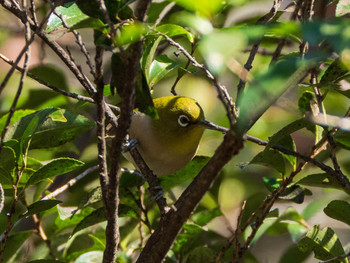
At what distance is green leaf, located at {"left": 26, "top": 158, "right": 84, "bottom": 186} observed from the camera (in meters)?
1.13

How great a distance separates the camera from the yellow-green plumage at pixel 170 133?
1.57 metres

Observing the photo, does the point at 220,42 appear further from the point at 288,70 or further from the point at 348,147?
the point at 348,147

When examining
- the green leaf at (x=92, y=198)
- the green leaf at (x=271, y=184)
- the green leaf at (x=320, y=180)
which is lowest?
the green leaf at (x=92, y=198)

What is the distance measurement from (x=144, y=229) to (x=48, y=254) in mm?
318

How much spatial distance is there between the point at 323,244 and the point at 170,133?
60 centimetres

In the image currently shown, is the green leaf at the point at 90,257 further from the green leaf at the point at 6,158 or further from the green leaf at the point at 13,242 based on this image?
the green leaf at the point at 6,158

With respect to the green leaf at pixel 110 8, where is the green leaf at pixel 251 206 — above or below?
below

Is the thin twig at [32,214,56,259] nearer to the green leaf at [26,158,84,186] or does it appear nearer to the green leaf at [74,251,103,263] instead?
the green leaf at [74,251,103,263]

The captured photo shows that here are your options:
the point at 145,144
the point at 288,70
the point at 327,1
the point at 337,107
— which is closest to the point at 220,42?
the point at 288,70

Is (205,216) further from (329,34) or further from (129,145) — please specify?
(329,34)

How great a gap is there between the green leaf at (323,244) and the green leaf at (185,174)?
370mm

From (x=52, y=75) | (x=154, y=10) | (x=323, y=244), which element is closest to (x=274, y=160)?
(x=323, y=244)

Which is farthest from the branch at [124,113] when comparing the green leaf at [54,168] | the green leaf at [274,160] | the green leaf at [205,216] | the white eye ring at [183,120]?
the white eye ring at [183,120]

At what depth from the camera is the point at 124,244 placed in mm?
1585
